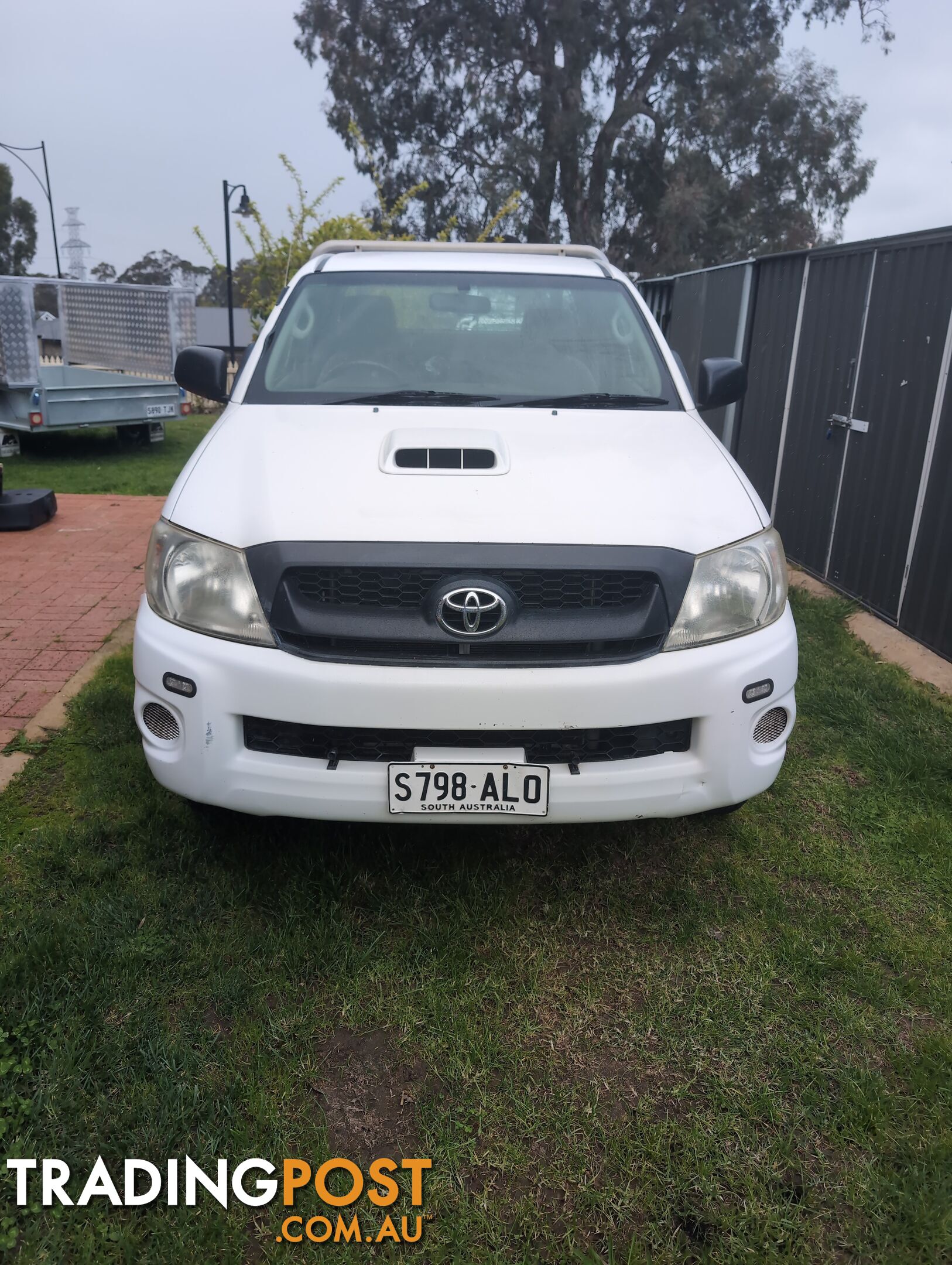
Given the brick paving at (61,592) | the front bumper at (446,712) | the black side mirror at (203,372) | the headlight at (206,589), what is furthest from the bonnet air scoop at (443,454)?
the brick paving at (61,592)

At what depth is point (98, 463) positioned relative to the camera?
10852mm

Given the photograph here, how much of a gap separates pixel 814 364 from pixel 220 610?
5.32 meters

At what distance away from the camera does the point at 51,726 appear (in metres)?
3.85

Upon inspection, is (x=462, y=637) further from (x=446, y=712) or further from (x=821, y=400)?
(x=821, y=400)

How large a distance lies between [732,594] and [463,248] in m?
2.61

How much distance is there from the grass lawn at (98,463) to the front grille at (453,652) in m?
6.76

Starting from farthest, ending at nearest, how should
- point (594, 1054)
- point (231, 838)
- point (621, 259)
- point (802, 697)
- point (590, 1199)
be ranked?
1. point (621, 259)
2. point (802, 697)
3. point (231, 838)
4. point (594, 1054)
5. point (590, 1199)

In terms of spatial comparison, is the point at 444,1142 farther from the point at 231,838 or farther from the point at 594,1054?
the point at 231,838

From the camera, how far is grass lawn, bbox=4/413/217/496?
948cm

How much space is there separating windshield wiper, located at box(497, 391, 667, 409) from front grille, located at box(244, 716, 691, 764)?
4.15 feet

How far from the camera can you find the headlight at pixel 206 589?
2.44 meters

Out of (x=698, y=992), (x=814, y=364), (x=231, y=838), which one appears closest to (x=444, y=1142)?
(x=698, y=992)

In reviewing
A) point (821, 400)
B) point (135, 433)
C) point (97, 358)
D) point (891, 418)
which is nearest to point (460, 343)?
point (891, 418)

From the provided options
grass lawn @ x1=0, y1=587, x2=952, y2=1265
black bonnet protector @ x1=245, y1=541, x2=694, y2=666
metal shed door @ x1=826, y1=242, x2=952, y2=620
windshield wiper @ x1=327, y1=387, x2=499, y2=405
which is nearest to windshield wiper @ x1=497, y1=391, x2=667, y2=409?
windshield wiper @ x1=327, y1=387, x2=499, y2=405
